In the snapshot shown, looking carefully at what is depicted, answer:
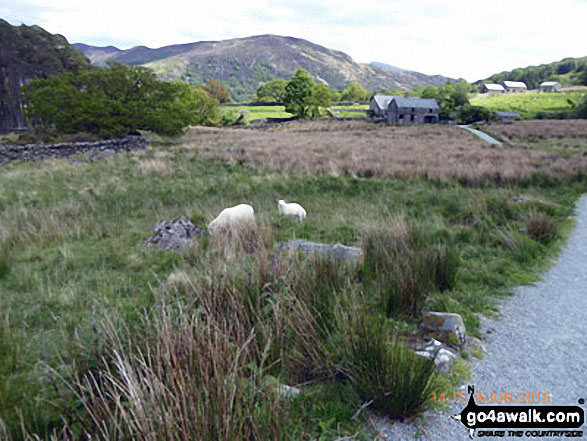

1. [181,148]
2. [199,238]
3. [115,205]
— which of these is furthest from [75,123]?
[199,238]

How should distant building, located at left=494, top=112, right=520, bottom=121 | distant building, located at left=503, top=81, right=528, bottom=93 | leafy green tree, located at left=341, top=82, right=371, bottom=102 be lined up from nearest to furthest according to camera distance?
distant building, located at left=494, top=112, right=520, bottom=121
leafy green tree, located at left=341, top=82, right=371, bottom=102
distant building, located at left=503, top=81, right=528, bottom=93

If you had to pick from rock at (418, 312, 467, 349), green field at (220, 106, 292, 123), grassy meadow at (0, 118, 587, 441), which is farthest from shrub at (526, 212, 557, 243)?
green field at (220, 106, 292, 123)

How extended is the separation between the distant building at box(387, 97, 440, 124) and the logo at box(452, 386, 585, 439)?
7003cm

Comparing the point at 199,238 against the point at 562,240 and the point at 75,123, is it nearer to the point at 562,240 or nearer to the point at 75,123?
the point at 562,240

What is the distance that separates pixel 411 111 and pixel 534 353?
7147 centimetres

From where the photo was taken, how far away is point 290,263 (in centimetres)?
443

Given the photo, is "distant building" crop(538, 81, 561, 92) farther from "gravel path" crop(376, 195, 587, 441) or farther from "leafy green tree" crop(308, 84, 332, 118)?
"gravel path" crop(376, 195, 587, 441)

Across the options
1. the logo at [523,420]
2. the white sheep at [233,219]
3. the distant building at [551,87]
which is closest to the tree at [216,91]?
the white sheep at [233,219]

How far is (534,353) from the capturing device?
12.2 ft

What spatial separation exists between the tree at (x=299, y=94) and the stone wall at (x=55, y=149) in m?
52.2

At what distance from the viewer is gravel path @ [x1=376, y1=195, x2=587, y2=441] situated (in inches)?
109

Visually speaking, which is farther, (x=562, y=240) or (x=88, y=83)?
(x=88, y=83)

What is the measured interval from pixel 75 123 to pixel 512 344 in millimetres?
32304

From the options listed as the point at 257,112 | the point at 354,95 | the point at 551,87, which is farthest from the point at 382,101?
the point at 551,87
